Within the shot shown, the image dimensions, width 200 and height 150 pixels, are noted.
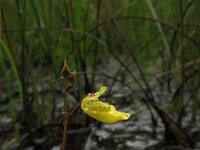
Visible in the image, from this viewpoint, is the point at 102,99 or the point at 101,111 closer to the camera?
the point at 101,111

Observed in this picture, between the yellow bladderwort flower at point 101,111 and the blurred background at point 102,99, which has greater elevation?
the yellow bladderwort flower at point 101,111

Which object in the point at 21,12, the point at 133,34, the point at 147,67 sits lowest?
the point at 147,67

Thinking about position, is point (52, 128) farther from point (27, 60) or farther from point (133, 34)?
point (133, 34)

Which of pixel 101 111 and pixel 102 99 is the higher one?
pixel 101 111

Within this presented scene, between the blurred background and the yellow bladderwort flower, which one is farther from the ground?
the yellow bladderwort flower

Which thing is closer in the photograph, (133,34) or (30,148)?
(30,148)

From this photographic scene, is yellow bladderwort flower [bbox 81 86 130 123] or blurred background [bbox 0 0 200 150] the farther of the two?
blurred background [bbox 0 0 200 150]

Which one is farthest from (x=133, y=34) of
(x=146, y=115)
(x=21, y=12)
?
(x=21, y=12)

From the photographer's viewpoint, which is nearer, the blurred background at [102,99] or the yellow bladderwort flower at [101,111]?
the yellow bladderwort flower at [101,111]
